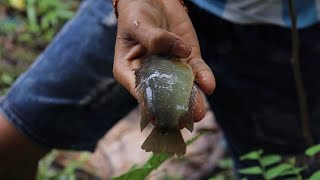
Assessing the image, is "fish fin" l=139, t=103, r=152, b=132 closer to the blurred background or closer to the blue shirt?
the blue shirt

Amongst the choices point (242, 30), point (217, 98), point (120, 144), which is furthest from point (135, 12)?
point (120, 144)

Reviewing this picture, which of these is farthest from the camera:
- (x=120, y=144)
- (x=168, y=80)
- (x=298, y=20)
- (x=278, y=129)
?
(x=120, y=144)

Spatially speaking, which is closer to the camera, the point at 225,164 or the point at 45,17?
the point at 225,164

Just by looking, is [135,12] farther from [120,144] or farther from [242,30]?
[120,144]

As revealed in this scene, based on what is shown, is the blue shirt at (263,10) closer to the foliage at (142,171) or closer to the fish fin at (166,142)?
the foliage at (142,171)

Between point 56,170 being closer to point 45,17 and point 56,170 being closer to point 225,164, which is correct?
point 225,164

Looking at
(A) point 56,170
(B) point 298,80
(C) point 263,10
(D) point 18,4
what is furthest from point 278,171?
(D) point 18,4

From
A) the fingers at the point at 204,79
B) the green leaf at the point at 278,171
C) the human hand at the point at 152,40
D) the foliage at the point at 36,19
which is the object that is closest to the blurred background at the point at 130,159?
the foliage at the point at 36,19
